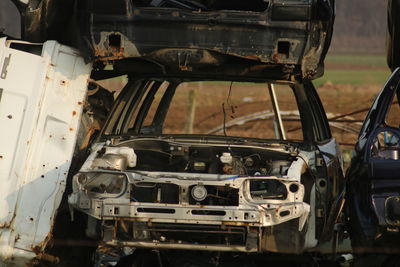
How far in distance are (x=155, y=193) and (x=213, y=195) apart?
1.60 ft

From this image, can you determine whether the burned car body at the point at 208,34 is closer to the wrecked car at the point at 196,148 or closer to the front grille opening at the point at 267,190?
the wrecked car at the point at 196,148

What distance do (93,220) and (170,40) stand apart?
1.87 meters

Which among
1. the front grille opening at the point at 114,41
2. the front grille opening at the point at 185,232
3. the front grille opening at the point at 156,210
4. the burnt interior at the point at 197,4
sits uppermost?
the burnt interior at the point at 197,4

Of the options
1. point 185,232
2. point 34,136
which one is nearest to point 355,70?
point 34,136

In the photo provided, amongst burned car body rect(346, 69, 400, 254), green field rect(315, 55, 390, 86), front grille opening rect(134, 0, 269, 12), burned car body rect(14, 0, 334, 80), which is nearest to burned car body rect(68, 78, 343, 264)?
burned car body rect(346, 69, 400, 254)

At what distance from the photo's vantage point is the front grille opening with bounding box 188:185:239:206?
7895mm

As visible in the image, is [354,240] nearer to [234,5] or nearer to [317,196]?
[317,196]

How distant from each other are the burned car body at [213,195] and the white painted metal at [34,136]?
350 mm

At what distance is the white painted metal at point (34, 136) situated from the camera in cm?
825

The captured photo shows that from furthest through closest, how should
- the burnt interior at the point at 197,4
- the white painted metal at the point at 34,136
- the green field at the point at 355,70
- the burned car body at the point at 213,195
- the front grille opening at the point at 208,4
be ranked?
the green field at the point at 355,70, the front grille opening at the point at 208,4, the burnt interior at the point at 197,4, the white painted metal at the point at 34,136, the burned car body at the point at 213,195

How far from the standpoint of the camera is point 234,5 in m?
9.67

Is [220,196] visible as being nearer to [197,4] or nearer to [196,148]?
[196,148]

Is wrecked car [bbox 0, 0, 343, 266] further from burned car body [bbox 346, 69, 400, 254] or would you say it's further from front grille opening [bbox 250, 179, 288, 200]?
burned car body [bbox 346, 69, 400, 254]

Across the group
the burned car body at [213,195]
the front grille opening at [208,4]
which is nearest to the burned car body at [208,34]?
the front grille opening at [208,4]
